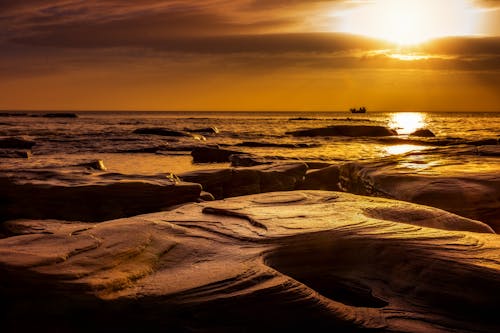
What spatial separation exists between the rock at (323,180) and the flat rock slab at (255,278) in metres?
6.22

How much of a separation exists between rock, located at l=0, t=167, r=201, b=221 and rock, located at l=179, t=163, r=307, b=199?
1771 mm

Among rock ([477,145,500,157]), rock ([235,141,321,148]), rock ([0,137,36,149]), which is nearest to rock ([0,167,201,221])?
rock ([477,145,500,157])

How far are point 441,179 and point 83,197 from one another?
4.92 m

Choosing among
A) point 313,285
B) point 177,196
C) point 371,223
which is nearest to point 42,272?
point 313,285

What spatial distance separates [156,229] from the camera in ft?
13.1

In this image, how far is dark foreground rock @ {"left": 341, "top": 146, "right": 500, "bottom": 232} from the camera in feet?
20.7

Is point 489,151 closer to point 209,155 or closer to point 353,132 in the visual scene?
point 209,155

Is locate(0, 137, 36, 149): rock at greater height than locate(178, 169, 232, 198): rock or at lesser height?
greater

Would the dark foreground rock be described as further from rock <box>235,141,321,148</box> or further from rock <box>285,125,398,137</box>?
rock <box>285,125,398,137</box>

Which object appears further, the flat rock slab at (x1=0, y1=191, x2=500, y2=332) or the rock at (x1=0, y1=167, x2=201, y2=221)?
the rock at (x1=0, y1=167, x2=201, y2=221)

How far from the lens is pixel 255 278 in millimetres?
3080

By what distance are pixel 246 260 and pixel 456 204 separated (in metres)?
3.93

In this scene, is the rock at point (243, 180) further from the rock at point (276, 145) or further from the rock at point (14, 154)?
the rock at point (276, 145)

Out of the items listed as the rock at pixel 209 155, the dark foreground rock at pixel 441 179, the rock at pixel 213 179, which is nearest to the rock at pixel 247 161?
the rock at pixel 209 155
